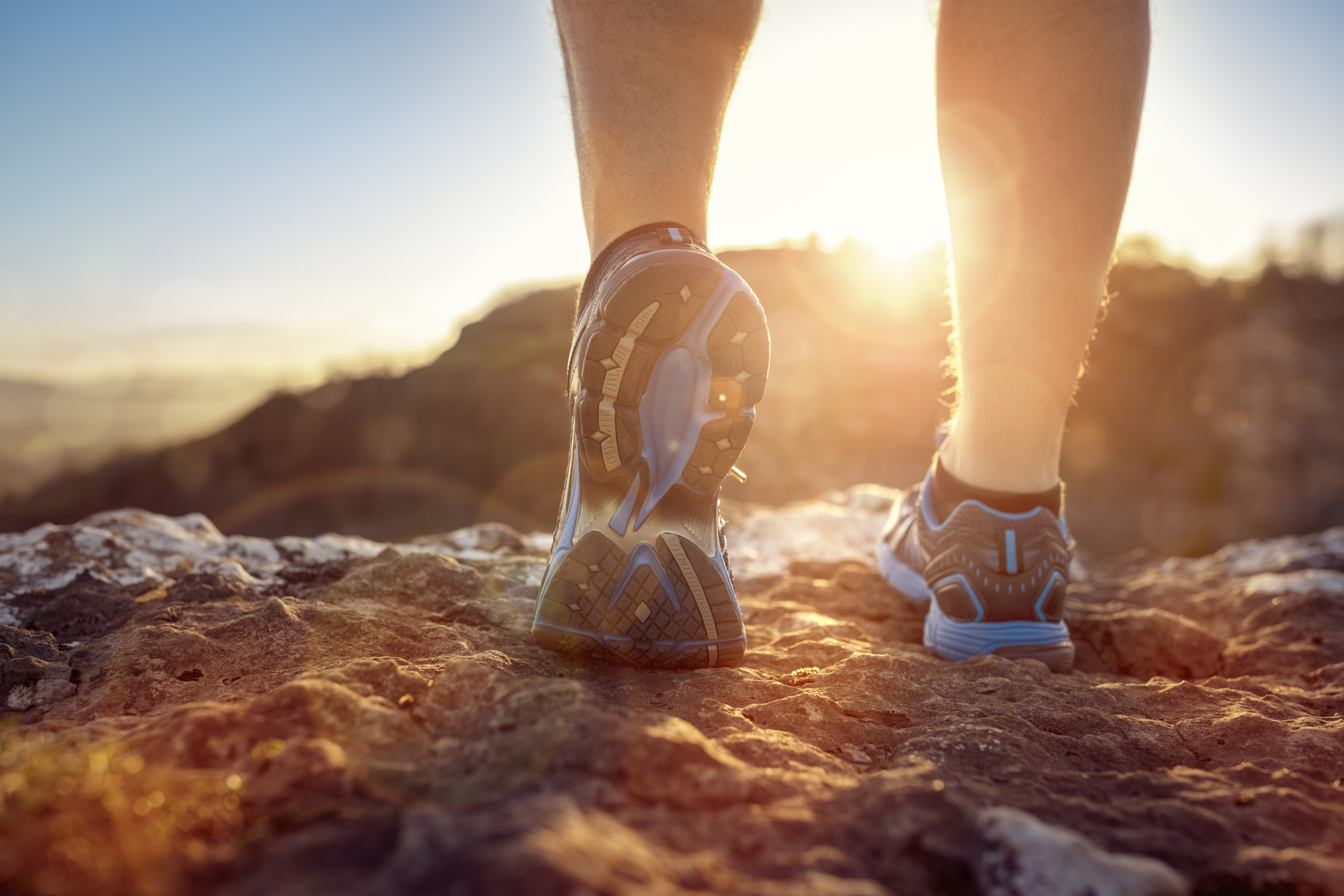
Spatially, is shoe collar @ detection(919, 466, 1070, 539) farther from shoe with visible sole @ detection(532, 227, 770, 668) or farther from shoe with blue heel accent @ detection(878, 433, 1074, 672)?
shoe with visible sole @ detection(532, 227, 770, 668)

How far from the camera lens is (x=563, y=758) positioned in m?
0.70

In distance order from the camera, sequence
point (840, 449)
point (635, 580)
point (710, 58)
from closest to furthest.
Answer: point (635, 580) → point (710, 58) → point (840, 449)

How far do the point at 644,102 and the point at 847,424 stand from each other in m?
11.6

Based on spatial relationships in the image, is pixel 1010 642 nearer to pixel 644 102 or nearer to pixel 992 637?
pixel 992 637

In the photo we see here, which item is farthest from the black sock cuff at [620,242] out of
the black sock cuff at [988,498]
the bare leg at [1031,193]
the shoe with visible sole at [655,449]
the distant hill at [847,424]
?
the distant hill at [847,424]

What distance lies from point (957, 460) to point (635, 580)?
0.85 metres

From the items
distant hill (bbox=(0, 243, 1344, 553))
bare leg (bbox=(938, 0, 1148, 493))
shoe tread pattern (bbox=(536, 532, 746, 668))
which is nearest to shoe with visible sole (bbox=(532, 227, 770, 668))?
shoe tread pattern (bbox=(536, 532, 746, 668))

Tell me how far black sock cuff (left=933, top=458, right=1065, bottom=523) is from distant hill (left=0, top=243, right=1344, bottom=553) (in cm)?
865

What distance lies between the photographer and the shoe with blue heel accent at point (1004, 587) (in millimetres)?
1542

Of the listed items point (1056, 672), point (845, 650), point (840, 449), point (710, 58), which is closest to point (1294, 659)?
point (1056, 672)

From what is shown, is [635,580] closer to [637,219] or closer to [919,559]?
[637,219]

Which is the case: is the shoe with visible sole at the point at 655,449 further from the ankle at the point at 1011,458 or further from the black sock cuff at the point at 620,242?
the ankle at the point at 1011,458

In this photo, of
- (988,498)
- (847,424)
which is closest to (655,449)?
(988,498)

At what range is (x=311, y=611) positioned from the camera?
1.29 meters
